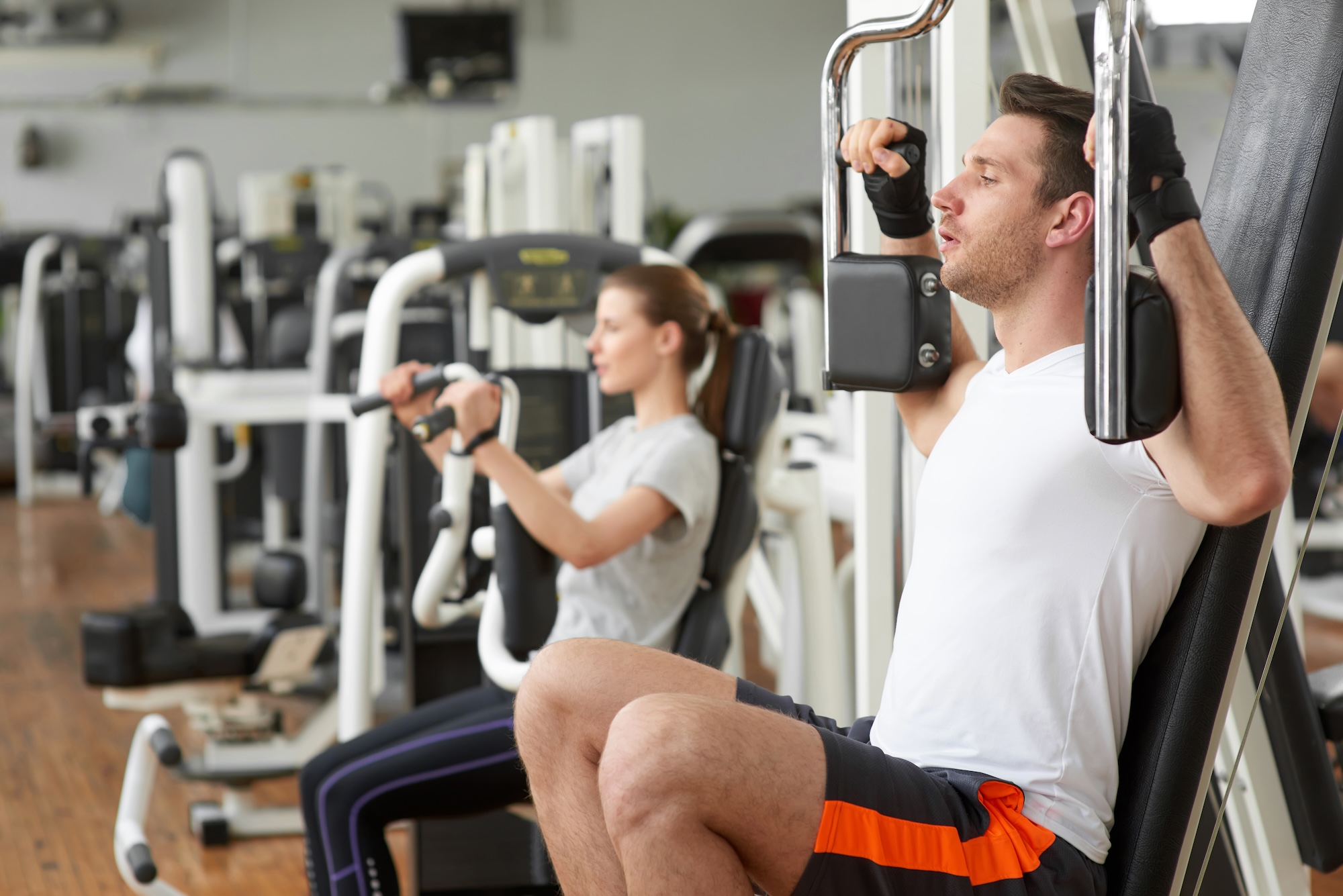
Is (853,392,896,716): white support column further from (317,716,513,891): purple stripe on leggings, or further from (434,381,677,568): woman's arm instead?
(317,716,513,891): purple stripe on leggings

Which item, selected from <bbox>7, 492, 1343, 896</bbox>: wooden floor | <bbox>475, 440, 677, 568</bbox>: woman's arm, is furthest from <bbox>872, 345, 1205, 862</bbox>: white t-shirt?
<bbox>475, 440, 677, 568</bbox>: woman's arm

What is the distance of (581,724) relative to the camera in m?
1.26

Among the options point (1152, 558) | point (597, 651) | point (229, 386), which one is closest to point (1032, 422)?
point (1152, 558)

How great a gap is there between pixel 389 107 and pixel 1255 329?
9.93 m

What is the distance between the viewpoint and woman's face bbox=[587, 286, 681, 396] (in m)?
2.06

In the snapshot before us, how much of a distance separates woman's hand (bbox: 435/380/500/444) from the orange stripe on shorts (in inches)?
36.1

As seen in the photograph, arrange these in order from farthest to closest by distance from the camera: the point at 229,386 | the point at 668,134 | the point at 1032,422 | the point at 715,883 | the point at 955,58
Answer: the point at 668,134, the point at 229,386, the point at 955,58, the point at 1032,422, the point at 715,883

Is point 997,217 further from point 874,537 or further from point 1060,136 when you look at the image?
point 874,537

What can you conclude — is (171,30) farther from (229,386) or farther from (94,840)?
(94,840)

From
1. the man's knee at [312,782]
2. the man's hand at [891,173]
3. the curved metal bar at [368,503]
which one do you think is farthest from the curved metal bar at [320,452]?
the man's hand at [891,173]

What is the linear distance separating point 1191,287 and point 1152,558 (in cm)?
26

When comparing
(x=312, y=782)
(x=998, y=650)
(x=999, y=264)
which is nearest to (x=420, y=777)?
(x=312, y=782)

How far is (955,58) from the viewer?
1591 millimetres

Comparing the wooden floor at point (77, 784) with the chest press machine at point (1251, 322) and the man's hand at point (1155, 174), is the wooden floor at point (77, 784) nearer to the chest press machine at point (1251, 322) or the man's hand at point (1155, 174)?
the chest press machine at point (1251, 322)
